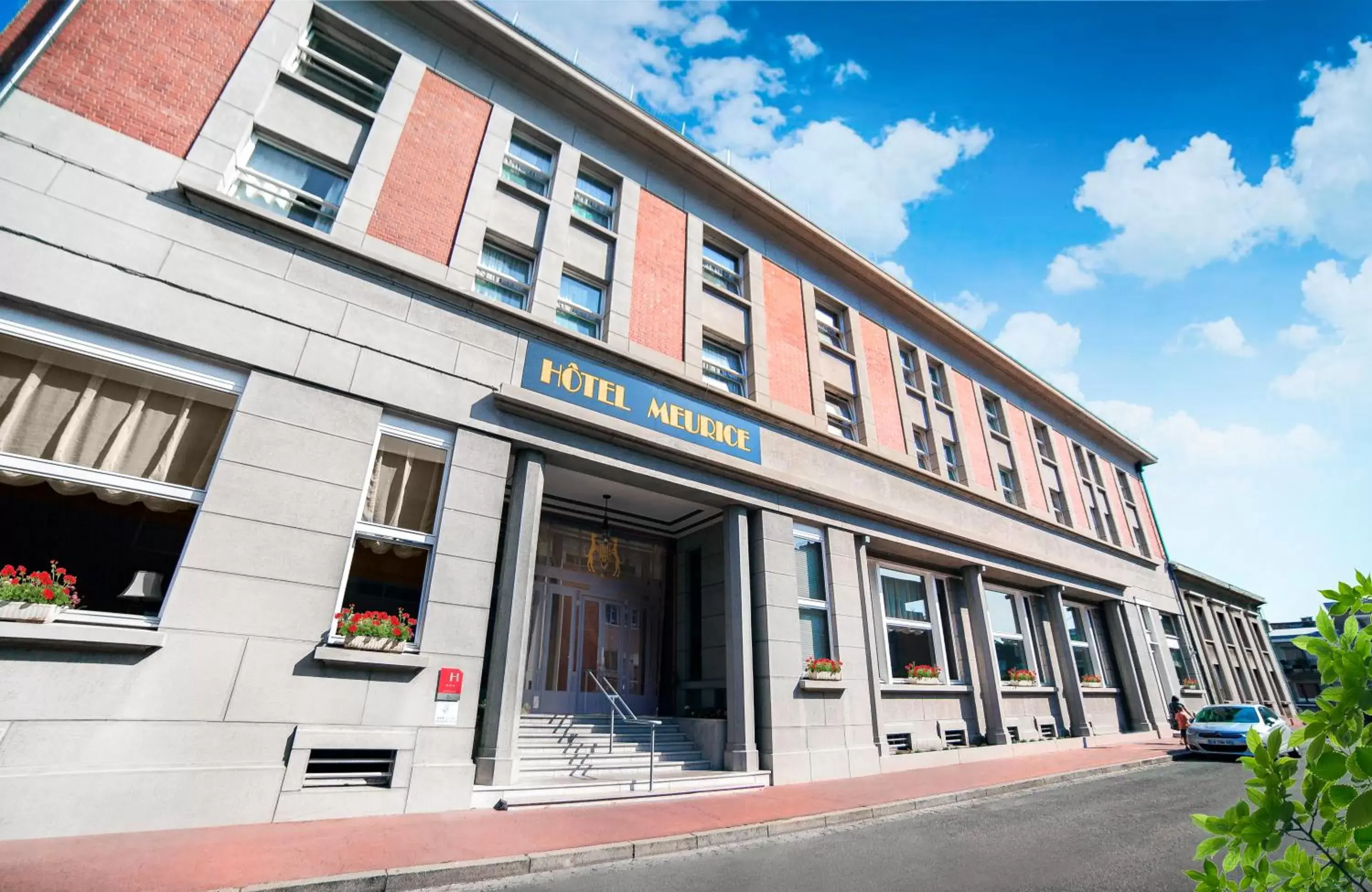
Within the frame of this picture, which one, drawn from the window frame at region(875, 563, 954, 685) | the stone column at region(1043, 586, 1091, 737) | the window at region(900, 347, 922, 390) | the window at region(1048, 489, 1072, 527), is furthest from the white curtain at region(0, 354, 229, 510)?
the window at region(1048, 489, 1072, 527)

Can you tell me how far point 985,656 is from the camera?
16.1 m

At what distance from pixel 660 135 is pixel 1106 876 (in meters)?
14.9

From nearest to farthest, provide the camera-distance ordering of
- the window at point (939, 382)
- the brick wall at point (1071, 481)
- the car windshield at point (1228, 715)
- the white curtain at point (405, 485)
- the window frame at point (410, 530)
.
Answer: the window frame at point (410, 530)
the white curtain at point (405, 485)
the car windshield at point (1228, 715)
the window at point (939, 382)
the brick wall at point (1071, 481)

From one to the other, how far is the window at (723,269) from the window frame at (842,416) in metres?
3.74

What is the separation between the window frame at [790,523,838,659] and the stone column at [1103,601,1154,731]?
621 inches

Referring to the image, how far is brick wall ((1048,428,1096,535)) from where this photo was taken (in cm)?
2323

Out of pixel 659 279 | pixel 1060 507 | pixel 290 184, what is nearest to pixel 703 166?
pixel 659 279

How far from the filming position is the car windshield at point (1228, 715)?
52.3 ft

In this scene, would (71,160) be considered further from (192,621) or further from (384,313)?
(192,621)

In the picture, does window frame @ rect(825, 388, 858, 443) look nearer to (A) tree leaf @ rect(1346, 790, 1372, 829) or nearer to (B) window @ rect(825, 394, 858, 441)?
(B) window @ rect(825, 394, 858, 441)

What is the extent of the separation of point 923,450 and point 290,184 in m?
17.1

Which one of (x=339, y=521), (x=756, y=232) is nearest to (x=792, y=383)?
(x=756, y=232)

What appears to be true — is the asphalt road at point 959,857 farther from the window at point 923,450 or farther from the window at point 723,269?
the window at point 723,269

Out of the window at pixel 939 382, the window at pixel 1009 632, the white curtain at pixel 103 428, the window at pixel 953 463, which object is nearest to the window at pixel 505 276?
the white curtain at pixel 103 428
